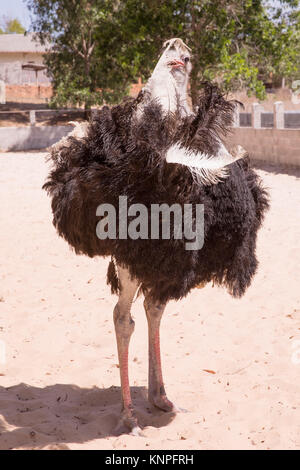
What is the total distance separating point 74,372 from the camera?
12.8 feet

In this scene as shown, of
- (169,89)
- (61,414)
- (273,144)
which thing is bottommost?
(61,414)

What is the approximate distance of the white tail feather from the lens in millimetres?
2521

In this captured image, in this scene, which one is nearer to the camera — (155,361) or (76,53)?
(155,361)

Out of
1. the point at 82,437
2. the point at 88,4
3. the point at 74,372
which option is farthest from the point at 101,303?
the point at 88,4

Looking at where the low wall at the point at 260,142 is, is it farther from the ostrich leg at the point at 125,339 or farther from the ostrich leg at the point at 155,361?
the ostrich leg at the point at 125,339

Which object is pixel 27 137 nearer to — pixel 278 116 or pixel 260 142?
pixel 260 142

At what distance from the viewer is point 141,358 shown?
160 inches

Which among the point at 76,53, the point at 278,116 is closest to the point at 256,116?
the point at 278,116

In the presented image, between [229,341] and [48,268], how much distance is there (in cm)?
212

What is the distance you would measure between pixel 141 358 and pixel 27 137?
1363cm

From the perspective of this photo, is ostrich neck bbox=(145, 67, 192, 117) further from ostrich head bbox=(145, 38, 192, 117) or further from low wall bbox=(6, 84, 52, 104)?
low wall bbox=(6, 84, 52, 104)

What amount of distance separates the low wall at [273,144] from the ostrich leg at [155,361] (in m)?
9.11

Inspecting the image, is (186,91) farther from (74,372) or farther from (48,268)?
(48,268)

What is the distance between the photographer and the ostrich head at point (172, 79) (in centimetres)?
275
